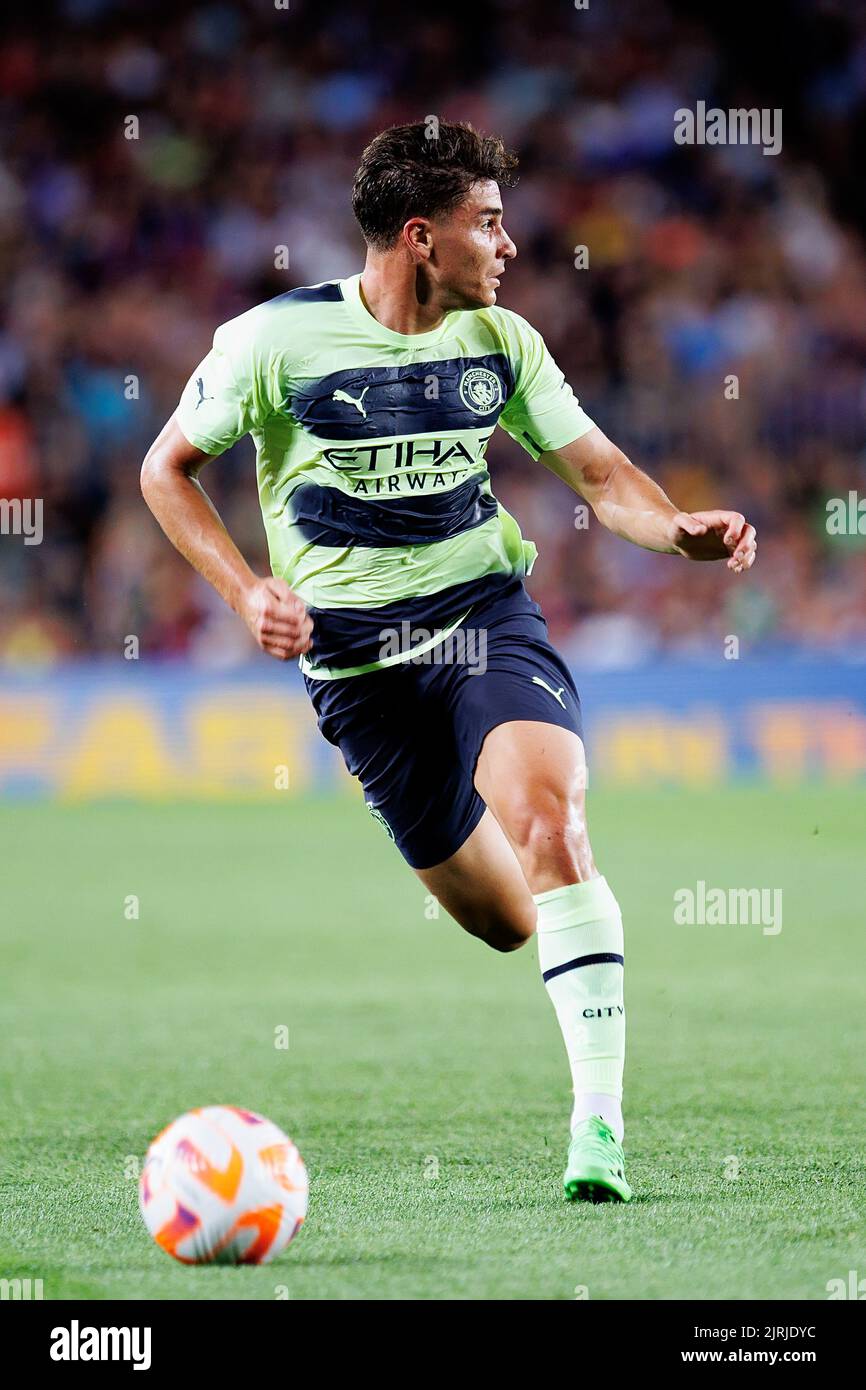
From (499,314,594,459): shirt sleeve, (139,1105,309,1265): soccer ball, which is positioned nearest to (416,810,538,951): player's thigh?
(499,314,594,459): shirt sleeve

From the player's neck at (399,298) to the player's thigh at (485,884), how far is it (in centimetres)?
130

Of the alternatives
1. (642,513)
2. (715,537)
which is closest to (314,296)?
(642,513)

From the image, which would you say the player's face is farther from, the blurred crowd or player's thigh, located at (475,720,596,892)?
the blurred crowd

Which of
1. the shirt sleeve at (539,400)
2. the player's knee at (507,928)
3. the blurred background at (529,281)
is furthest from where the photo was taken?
the blurred background at (529,281)

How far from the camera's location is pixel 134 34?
59.9 feet

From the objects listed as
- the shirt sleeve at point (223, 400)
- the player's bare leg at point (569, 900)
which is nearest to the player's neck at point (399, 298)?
the shirt sleeve at point (223, 400)

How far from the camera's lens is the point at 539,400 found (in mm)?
4965

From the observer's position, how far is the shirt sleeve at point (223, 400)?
4.68 metres

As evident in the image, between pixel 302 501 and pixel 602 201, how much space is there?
13.3 meters

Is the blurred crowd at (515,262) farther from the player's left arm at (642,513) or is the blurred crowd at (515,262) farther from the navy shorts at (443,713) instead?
the navy shorts at (443,713)

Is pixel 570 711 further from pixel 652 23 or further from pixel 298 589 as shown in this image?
pixel 652 23

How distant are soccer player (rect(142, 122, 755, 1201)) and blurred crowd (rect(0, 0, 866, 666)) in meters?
9.25
